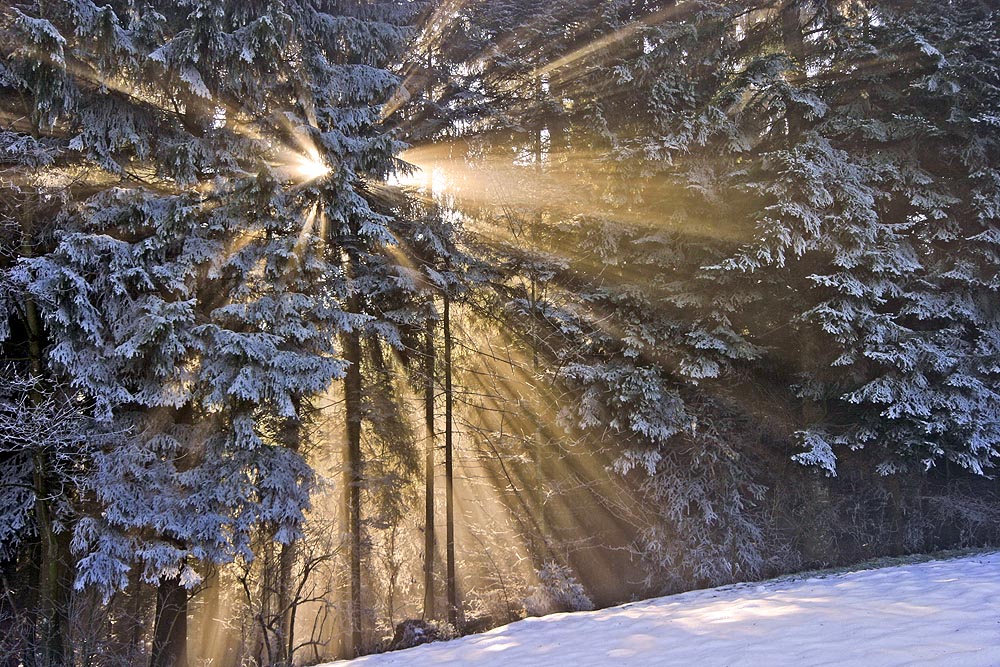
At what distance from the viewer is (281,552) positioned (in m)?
8.23

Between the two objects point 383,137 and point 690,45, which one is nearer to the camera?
point 383,137

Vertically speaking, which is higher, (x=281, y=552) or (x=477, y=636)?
(x=281, y=552)

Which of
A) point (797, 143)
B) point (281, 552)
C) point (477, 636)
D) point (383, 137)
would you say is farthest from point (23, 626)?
point (797, 143)

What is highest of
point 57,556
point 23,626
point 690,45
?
point 690,45

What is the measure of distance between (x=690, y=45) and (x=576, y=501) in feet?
24.9

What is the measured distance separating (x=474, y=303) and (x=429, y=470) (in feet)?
9.31

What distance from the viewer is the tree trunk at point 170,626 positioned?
6887 mm

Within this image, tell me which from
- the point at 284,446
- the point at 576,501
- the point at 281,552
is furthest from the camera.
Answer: the point at 576,501

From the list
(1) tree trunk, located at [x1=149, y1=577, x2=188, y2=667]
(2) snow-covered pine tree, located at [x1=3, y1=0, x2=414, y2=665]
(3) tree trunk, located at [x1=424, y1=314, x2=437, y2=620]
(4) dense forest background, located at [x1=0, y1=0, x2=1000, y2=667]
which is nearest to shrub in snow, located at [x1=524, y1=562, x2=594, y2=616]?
(4) dense forest background, located at [x1=0, y1=0, x2=1000, y2=667]

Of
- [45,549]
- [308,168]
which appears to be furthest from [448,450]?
[45,549]

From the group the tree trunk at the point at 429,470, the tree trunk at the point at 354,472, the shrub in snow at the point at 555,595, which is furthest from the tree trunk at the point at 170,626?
the shrub in snow at the point at 555,595

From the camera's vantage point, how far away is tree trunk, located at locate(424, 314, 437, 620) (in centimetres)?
912

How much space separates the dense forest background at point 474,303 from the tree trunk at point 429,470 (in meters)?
0.08

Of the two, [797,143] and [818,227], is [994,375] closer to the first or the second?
[818,227]
